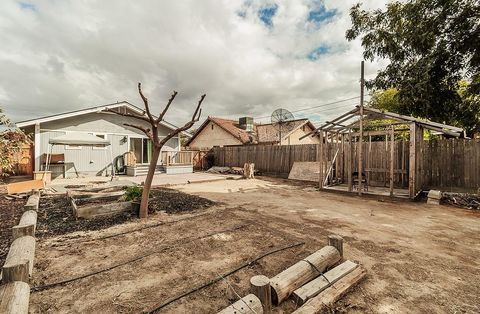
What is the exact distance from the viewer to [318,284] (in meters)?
2.41

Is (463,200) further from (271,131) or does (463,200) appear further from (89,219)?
(271,131)

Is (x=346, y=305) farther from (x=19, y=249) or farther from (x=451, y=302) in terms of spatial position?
(x=19, y=249)

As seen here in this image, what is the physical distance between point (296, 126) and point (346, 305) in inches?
845

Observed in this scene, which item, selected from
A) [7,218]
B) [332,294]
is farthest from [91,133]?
[332,294]

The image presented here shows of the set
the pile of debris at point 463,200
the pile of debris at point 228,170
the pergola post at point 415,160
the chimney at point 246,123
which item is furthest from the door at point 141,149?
the pile of debris at point 463,200

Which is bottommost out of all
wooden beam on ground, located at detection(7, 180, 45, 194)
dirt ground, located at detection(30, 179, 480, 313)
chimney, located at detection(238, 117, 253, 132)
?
dirt ground, located at detection(30, 179, 480, 313)

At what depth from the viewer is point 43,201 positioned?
6836mm

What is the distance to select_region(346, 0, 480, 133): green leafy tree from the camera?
27.0 feet

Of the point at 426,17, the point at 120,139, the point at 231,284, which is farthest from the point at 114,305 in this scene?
the point at 120,139

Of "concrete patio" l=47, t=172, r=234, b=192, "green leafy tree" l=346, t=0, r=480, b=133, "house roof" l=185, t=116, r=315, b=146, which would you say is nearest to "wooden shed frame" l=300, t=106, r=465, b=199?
"green leafy tree" l=346, t=0, r=480, b=133

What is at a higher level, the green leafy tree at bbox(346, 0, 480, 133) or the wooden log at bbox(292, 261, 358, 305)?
the green leafy tree at bbox(346, 0, 480, 133)

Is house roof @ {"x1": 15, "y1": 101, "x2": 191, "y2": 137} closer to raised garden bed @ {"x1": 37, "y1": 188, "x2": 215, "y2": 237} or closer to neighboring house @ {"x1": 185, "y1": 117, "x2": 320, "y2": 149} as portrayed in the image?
raised garden bed @ {"x1": 37, "y1": 188, "x2": 215, "y2": 237}

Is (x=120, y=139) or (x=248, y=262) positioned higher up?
(x=120, y=139)

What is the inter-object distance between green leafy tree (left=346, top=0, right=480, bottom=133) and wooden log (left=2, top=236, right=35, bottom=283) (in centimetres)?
1183
